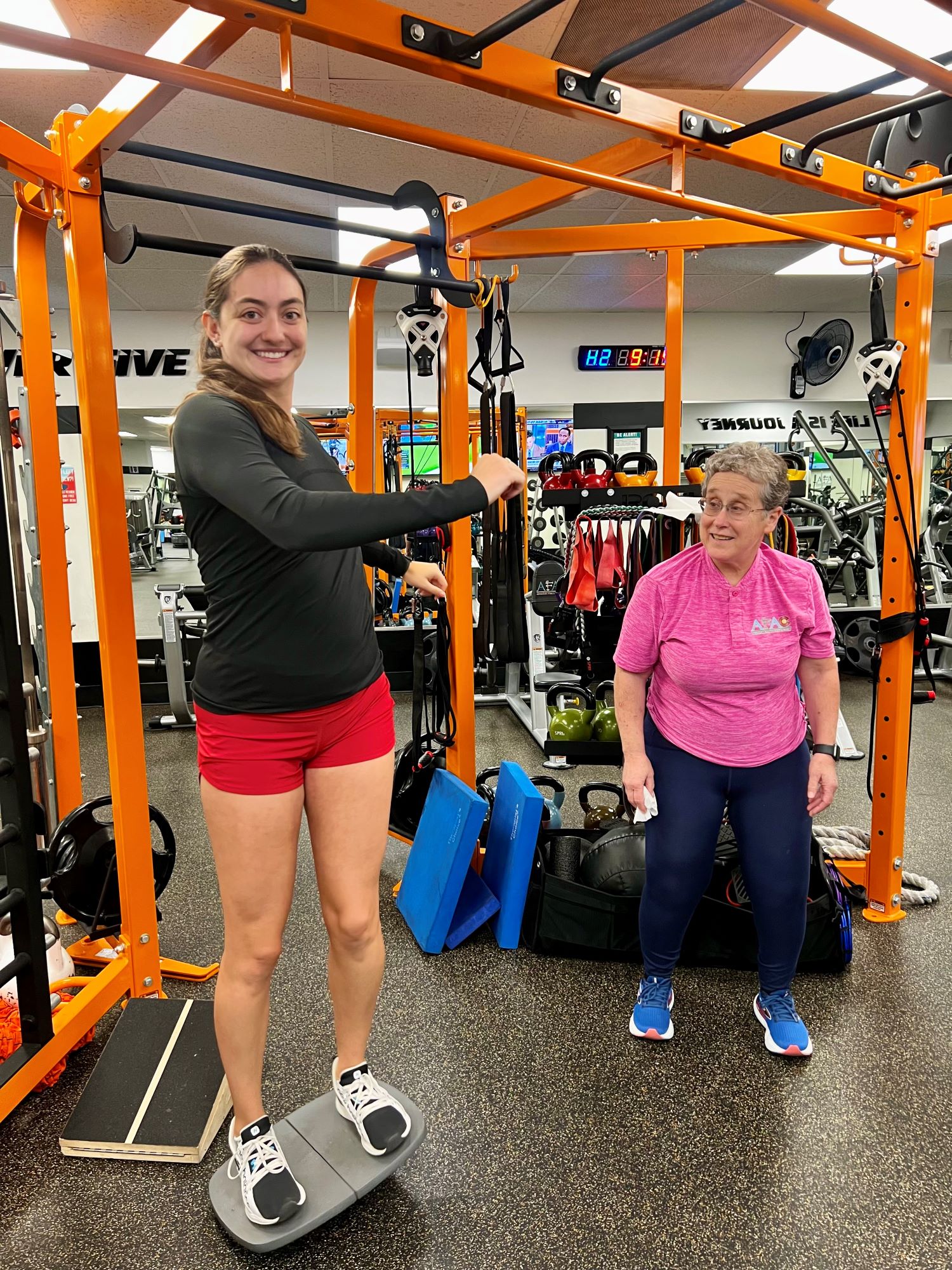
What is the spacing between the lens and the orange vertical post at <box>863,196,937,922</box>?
2.66 m

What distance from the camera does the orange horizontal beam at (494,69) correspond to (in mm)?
1359

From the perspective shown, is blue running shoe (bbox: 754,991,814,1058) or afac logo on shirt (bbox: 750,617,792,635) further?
blue running shoe (bbox: 754,991,814,1058)

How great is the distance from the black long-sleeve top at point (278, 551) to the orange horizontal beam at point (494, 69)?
2.10 feet

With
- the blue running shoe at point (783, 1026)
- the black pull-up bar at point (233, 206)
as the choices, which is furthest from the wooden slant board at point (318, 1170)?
the black pull-up bar at point (233, 206)

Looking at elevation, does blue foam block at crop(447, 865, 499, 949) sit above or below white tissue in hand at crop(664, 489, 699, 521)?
below

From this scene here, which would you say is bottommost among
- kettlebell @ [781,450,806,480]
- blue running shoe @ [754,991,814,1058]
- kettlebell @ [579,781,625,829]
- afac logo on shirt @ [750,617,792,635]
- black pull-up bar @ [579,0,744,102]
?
blue running shoe @ [754,991,814,1058]

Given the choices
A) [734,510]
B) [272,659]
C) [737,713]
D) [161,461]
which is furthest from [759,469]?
[161,461]

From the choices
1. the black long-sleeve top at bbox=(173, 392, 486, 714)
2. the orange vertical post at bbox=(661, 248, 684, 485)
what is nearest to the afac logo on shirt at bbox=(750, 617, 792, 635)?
the black long-sleeve top at bbox=(173, 392, 486, 714)

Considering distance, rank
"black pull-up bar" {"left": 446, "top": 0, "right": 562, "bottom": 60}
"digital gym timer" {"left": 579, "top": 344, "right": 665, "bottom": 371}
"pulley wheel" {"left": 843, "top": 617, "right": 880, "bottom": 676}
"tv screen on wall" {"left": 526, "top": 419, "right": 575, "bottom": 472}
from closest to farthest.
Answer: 1. "black pull-up bar" {"left": 446, "top": 0, "right": 562, "bottom": 60}
2. "pulley wheel" {"left": 843, "top": 617, "right": 880, "bottom": 676}
3. "digital gym timer" {"left": 579, "top": 344, "right": 665, "bottom": 371}
4. "tv screen on wall" {"left": 526, "top": 419, "right": 575, "bottom": 472}

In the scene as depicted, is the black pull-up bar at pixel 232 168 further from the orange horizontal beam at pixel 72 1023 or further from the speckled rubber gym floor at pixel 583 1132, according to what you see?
the orange horizontal beam at pixel 72 1023

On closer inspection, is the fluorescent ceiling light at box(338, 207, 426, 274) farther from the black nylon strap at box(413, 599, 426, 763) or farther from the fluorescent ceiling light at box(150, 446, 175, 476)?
the black nylon strap at box(413, 599, 426, 763)

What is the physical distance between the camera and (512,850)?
272 cm

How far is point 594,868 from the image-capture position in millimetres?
2762

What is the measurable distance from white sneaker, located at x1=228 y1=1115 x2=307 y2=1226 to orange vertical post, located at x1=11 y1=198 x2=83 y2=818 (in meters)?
1.35
